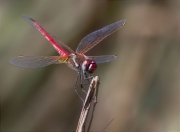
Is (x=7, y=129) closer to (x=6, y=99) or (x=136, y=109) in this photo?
(x=6, y=99)

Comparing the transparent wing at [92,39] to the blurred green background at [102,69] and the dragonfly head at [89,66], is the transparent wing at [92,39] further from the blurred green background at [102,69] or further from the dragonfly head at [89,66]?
the blurred green background at [102,69]

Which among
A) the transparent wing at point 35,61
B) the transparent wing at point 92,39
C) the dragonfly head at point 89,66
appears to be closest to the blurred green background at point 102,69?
the transparent wing at point 92,39

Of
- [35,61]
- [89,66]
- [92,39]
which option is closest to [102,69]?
[92,39]

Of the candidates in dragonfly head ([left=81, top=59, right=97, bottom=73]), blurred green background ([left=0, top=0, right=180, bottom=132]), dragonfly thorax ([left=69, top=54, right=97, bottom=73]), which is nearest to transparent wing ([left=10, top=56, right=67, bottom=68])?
dragonfly thorax ([left=69, top=54, right=97, bottom=73])

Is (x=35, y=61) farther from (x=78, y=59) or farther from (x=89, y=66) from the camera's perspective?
(x=89, y=66)

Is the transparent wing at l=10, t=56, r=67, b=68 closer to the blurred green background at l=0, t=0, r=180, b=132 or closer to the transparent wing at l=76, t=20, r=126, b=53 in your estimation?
the transparent wing at l=76, t=20, r=126, b=53

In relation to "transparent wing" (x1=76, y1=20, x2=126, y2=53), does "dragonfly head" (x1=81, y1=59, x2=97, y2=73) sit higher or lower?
lower

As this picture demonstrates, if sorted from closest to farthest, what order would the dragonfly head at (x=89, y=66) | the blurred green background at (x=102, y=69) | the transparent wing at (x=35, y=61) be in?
the dragonfly head at (x=89, y=66)
the transparent wing at (x=35, y=61)
the blurred green background at (x=102, y=69)

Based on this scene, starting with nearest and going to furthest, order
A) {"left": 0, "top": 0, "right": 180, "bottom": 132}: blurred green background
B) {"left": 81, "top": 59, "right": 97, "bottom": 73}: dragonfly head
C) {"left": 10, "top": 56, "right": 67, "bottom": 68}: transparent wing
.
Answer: {"left": 81, "top": 59, "right": 97, "bottom": 73}: dragonfly head < {"left": 10, "top": 56, "right": 67, "bottom": 68}: transparent wing < {"left": 0, "top": 0, "right": 180, "bottom": 132}: blurred green background
